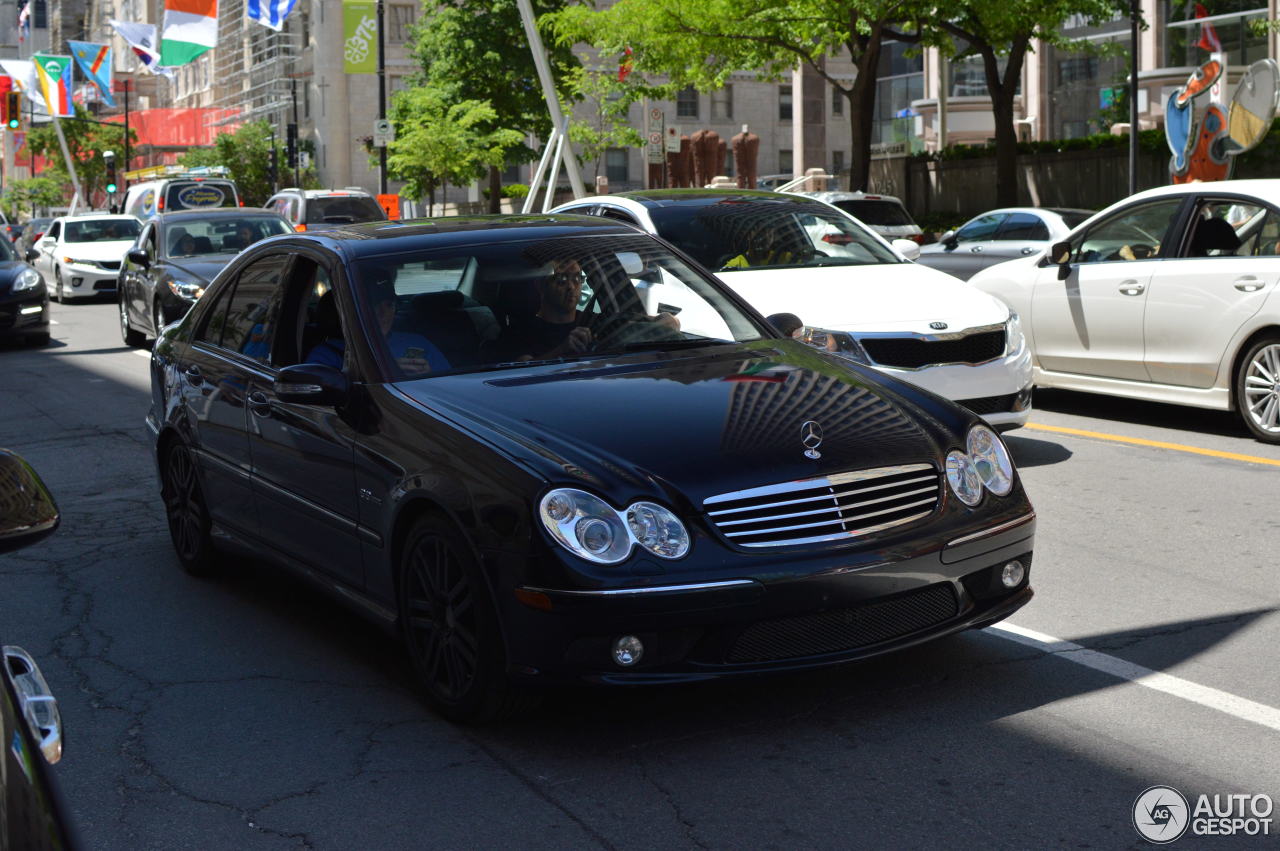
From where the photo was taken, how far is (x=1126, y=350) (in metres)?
11.0

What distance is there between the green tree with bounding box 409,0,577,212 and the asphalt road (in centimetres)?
5323

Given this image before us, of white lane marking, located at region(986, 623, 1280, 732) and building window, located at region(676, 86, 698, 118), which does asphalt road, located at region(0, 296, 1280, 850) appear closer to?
white lane marking, located at region(986, 623, 1280, 732)

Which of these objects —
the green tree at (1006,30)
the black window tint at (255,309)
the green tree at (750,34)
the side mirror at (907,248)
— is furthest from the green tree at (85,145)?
the black window tint at (255,309)

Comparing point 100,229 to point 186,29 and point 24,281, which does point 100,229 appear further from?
point 186,29

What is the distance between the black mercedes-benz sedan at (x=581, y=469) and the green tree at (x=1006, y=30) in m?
23.4

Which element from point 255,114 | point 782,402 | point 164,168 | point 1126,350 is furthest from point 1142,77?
point 164,168

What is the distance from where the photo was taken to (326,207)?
2997cm

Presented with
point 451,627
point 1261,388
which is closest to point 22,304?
point 1261,388

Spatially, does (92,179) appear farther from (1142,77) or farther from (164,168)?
(1142,77)

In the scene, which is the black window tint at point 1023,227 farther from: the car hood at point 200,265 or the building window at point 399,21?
the building window at point 399,21

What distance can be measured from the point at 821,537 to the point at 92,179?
106 meters

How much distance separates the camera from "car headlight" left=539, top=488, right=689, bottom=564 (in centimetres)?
446

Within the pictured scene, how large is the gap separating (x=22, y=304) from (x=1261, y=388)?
15.2 metres

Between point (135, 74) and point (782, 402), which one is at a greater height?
point (135, 74)
